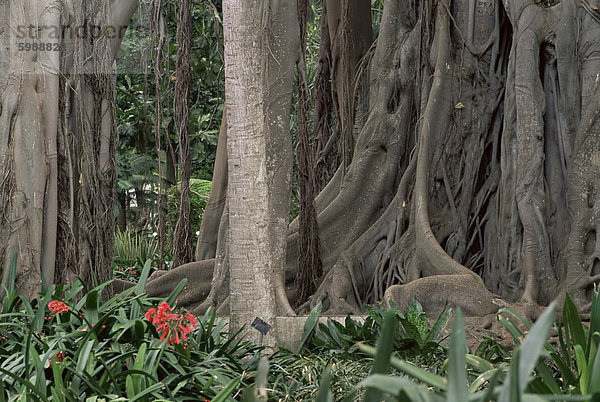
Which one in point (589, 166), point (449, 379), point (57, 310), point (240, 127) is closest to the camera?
point (449, 379)

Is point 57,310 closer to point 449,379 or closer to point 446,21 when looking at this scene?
point 449,379

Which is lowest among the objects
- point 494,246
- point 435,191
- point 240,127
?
point 494,246

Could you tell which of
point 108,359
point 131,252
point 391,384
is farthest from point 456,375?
point 131,252

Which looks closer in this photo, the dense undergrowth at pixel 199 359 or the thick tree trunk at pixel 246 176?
the dense undergrowth at pixel 199 359

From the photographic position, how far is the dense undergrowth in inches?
95.9

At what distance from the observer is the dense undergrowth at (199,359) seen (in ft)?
7.99

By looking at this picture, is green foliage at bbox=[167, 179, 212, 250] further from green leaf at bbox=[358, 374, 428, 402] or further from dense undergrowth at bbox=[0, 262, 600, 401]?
green leaf at bbox=[358, 374, 428, 402]

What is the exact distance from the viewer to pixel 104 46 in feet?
16.6

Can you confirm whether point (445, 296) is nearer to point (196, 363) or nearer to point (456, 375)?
point (196, 363)

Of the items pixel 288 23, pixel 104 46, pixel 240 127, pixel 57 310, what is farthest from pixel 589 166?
pixel 57 310

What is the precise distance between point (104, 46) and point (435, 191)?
9.14ft

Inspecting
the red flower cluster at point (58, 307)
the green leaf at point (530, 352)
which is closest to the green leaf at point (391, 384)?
the green leaf at point (530, 352)

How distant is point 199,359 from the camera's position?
3299 mm

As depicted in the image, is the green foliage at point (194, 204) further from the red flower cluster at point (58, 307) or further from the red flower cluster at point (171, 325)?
the red flower cluster at point (171, 325)
